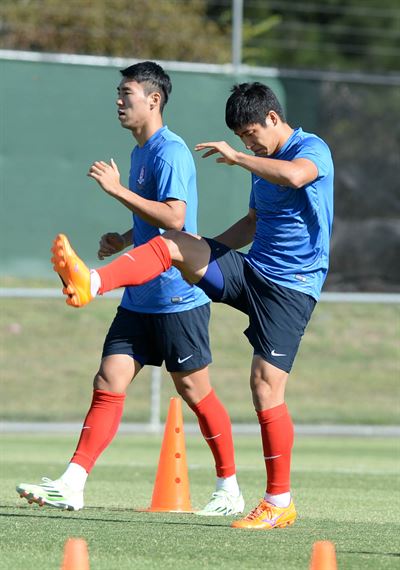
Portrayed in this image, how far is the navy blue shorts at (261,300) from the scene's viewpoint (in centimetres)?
669

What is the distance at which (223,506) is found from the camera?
23.9 feet

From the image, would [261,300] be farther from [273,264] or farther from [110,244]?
[110,244]

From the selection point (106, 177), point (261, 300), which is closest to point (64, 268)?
point (106, 177)

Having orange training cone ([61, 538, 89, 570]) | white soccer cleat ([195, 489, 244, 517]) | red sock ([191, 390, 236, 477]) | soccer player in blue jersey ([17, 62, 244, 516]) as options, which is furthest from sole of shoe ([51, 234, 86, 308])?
orange training cone ([61, 538, 89, 570])

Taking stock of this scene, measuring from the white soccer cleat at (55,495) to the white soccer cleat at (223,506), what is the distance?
66cm

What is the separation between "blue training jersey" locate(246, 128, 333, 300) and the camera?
6770 millimetres

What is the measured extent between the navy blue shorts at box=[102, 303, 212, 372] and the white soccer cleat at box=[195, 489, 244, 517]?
0.67 m

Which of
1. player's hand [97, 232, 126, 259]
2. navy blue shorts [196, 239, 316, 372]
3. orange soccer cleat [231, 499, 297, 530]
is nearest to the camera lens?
orange soccer cleat [231, 499, 297, 530]

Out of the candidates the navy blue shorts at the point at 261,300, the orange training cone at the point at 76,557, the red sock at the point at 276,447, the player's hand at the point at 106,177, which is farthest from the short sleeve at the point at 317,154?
the orange training cone at the point at 76,557

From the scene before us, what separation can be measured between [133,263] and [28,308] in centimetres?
1141

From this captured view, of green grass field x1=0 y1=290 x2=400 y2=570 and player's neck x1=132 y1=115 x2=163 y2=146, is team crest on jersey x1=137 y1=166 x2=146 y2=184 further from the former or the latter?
green grass field x1=0 y1=290 x2=400 y2=570

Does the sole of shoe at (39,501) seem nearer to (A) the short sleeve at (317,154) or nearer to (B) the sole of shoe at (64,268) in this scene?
(B) the sole of shoe at (64,268)

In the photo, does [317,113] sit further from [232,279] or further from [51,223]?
[232,279]

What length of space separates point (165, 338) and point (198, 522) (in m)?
1.00
